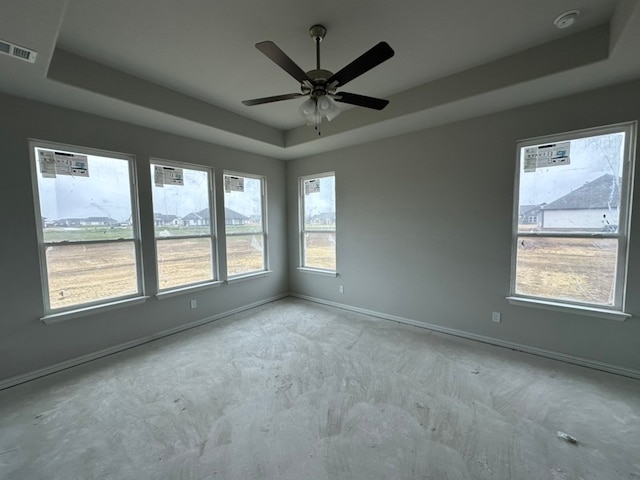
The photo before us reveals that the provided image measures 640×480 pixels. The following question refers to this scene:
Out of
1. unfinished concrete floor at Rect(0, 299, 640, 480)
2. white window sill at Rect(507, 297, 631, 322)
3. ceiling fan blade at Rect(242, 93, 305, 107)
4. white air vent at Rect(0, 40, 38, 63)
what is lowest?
unfinished concrete floor at Rect(0, 299, 640, 480)

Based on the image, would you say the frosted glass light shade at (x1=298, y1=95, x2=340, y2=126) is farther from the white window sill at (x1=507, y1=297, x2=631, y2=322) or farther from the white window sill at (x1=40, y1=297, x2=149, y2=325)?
the white window sill at (x1=40, y1=297, x2=149, y2=325)

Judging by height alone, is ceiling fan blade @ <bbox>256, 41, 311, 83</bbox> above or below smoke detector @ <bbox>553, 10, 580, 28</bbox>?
below

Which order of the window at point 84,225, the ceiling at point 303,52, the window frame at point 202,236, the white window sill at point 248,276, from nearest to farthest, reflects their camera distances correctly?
the ceiling at point 303,52, the window at point 84,225, the window frame at point 202,236, the white window sill at point 248,276

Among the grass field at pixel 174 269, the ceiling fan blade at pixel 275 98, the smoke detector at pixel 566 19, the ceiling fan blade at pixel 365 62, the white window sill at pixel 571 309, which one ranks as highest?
the smoke detector at pixel 566 19

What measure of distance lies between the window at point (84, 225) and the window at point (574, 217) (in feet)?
14.6

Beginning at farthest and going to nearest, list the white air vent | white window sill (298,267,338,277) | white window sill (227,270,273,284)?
1. white window sill (298,267,338,277)
2. white window sill (227,270,273,284)
3. the white air vent

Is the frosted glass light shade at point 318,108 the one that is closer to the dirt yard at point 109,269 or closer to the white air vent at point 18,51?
the white air vent at point 18,51

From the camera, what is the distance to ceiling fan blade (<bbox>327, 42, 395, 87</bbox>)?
145 centimetres

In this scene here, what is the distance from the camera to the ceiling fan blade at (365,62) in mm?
1451

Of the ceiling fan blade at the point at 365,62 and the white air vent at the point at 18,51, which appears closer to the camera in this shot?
the ceiling fan blade at the point at 365,62

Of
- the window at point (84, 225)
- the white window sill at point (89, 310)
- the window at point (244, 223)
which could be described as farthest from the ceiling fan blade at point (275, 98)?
the white window sill at point (89, 310)

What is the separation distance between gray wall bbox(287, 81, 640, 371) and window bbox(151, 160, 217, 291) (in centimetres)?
198

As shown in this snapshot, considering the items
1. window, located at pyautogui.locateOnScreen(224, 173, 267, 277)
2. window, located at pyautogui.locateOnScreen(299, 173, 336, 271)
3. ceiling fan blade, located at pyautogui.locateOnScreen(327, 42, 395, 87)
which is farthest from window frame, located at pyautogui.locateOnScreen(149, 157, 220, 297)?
ceiling fan blade, located at pyautogui.locateOnScreen(327, 42, 395, 87)

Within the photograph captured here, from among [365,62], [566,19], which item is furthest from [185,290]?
[566,19]
